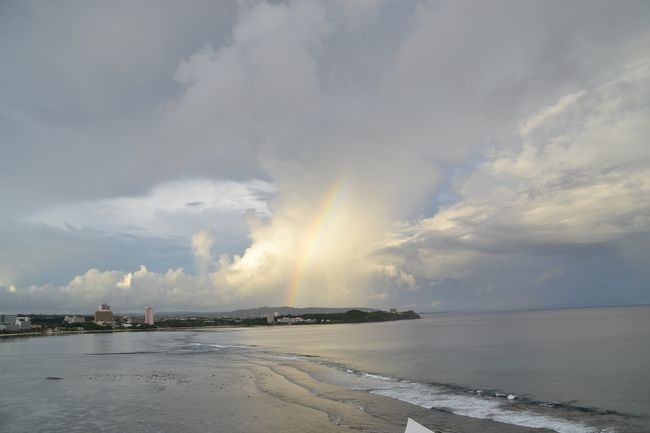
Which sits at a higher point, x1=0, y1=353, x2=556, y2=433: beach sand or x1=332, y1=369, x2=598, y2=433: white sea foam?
x1=0, y1=353, x2=556, y2=433: beach sand

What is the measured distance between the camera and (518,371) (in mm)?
48125

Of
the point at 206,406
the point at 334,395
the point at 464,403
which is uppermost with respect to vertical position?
the point at 206,406

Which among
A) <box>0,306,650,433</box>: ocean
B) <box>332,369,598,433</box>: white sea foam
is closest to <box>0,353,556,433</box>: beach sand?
<box>0,306,650,433</box>: ocean

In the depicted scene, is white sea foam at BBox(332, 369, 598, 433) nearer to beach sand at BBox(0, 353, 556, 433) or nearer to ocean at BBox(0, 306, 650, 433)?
ocean at BBox(0, 306, 650, 433)

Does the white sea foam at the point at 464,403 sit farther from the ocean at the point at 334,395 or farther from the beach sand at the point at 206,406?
the beach sand at the point at 206,406

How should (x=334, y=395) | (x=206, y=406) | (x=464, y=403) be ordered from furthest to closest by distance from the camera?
1. (x=334, y=395)
2. (x=464, y=403)
3. (x=206, y=406)

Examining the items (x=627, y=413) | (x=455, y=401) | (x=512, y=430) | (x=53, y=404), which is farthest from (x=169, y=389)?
(x=627, y=413)

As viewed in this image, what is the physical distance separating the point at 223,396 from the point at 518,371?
30.8 meters

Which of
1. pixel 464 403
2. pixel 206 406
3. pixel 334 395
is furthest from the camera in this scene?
pixel 334 395

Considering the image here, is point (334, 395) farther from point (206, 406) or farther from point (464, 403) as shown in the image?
point (206, 406)

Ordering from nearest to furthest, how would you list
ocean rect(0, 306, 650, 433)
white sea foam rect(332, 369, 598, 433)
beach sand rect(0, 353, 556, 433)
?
beach sand rect(0, 353, 556, 433)
white sea foam rect(332, 369, 598, 433)
ocean rect(0, 306, 650, 433)

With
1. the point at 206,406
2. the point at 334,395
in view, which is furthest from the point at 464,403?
the point at 206,406

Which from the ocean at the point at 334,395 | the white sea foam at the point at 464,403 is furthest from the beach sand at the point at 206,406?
the white sea foam at the point at 464,403

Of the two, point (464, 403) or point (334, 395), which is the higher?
point (334, 395)
